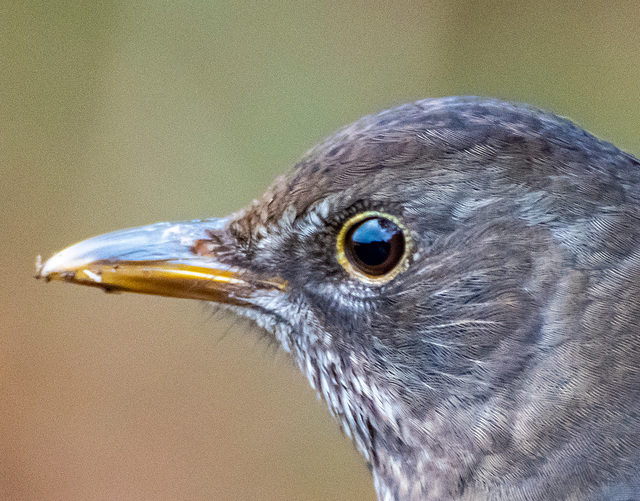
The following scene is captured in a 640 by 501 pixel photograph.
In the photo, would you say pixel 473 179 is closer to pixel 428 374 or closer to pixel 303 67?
pixel 428 374

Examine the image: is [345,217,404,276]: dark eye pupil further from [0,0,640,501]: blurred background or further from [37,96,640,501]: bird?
[0,0,640,501]: blurred background

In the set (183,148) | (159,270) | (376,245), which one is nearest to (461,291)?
(376,245)

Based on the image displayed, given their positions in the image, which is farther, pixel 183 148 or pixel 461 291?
pixel 183 148

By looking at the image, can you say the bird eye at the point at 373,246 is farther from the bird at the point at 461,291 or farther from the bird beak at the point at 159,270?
the bird beak at the point at 159,270

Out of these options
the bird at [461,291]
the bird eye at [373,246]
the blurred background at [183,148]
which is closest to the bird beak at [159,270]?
the bird at [461,291]

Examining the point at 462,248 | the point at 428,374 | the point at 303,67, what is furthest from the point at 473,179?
the point at 303,67

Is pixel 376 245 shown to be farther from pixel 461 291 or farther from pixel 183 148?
pixel 183 148
